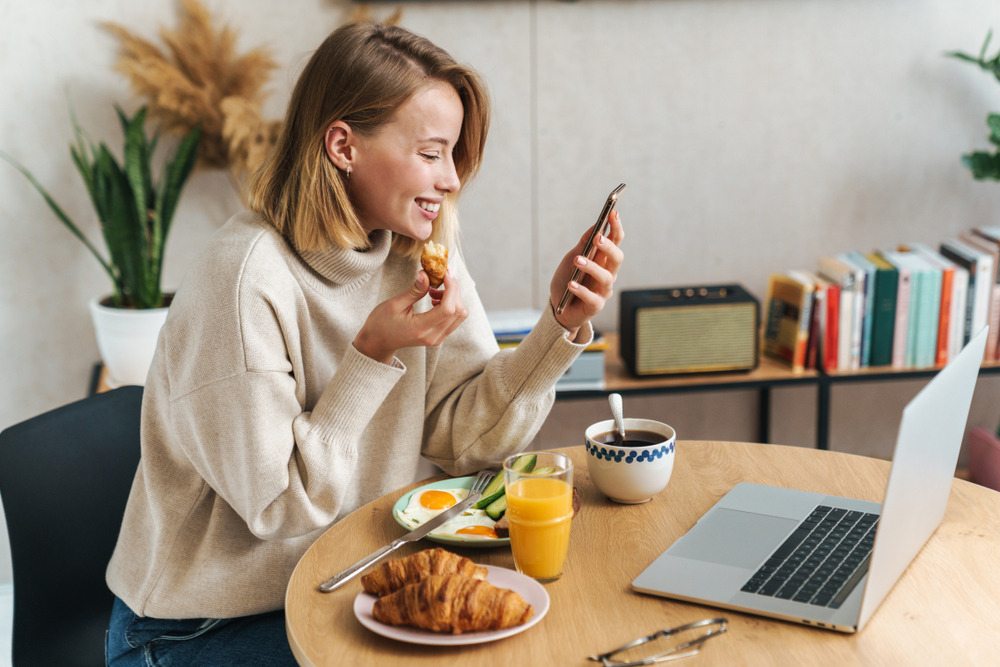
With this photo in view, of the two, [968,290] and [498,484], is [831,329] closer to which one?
[968,290]

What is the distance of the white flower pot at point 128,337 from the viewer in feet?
6.34

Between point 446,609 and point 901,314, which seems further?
point 901,314

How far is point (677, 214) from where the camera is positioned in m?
2.34

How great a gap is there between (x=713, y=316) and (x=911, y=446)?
1.37 m

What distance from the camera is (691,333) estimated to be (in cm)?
207

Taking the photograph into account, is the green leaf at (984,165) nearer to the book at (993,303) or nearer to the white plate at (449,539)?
the book at (993,303)

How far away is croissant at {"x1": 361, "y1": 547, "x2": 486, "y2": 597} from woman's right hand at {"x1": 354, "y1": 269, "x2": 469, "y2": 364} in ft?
1.06

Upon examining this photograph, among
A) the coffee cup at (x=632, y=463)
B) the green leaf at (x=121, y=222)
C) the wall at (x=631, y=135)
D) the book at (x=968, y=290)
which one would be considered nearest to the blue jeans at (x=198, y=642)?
the coffee cup at (x=632, y=463)

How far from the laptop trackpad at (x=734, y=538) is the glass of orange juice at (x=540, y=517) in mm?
136

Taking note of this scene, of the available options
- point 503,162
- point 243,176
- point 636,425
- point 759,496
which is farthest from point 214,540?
point 503,162

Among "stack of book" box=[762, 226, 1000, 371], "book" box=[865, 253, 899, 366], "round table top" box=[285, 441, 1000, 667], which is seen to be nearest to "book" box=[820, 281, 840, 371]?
"stack of book" box=[762, 226, 1000, 371]

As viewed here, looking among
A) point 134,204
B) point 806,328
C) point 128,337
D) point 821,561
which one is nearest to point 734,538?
point 821,561

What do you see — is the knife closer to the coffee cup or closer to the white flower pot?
the coffee cup

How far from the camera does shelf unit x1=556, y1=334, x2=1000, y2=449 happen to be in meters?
2.07
